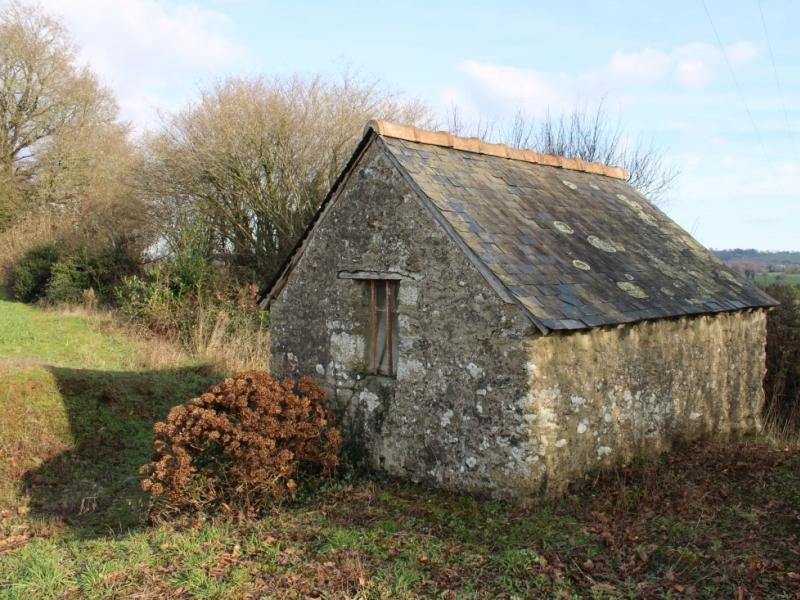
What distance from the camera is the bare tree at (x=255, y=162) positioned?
1955cm

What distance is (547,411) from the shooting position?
7340mm

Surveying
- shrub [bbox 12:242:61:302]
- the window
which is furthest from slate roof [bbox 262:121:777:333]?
shrub [bbox 12:242:61:302]

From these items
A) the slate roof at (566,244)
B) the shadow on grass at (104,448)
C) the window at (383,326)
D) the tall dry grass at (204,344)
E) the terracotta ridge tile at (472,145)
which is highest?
the terracotta ridge tile at (472,145)

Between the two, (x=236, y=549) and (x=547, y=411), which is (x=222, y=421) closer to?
(x=236, y=549)

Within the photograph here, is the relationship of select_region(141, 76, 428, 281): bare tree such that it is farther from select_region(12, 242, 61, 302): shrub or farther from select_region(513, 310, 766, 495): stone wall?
select_region(513, 310, 766, 495): stone wall

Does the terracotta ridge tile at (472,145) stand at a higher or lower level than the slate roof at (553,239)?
higher

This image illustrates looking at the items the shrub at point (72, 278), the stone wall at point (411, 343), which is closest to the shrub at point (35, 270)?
the shrub at point (72, 278)

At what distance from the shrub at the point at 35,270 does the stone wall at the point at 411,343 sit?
1799 cm

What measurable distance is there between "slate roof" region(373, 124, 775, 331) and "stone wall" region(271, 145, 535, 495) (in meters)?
0.33

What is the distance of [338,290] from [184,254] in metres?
11.2

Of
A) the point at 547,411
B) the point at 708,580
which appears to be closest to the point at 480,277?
the point at 547,411

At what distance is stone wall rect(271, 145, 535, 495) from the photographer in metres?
7.45

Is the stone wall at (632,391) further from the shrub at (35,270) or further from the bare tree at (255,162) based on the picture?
the shrub at (35,270)

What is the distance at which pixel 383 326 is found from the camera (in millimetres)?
8727
